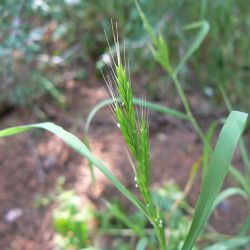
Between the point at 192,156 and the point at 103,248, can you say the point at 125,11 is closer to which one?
the point at 192,156

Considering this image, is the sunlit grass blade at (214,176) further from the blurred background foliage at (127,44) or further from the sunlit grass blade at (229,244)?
the blurred background foliage at (127,44)

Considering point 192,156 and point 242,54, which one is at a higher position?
point 242,54

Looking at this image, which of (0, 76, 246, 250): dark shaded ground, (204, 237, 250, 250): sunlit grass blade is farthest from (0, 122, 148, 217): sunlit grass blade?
(0, 76, 246, 250): dark shaded ground

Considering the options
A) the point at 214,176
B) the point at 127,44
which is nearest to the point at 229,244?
the point at 214,176

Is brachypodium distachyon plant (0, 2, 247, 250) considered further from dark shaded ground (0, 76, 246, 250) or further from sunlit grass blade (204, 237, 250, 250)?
dark shaded ground (0, 76, 246, 250)

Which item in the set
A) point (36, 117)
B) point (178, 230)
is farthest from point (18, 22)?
point (178, 230)

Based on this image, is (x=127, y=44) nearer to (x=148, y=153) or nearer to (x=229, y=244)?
(x=229, y=244)
